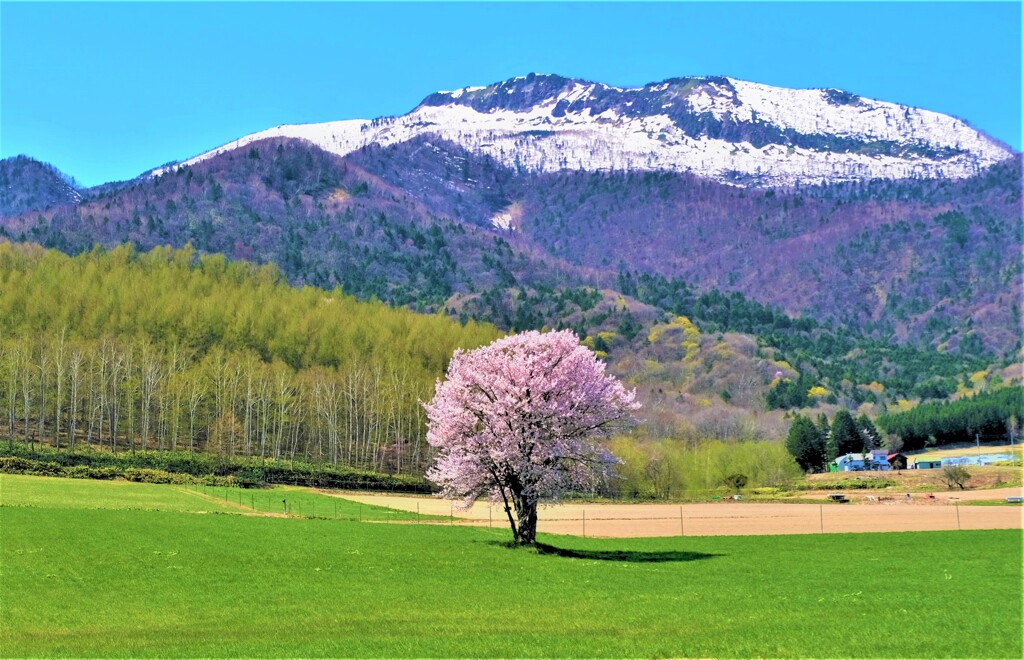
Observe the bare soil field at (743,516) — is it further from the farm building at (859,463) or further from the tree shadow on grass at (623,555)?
the farm building at (859,463)

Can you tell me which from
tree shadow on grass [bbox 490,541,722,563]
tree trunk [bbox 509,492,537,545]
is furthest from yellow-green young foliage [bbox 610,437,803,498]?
tree trunk [bbox 509,492,537,545]

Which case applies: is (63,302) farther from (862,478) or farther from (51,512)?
(862,478)

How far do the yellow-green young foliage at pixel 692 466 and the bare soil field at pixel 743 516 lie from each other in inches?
656

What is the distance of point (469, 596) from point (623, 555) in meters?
20.7

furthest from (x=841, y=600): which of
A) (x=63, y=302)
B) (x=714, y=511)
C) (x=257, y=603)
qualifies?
(x=63, y=302)

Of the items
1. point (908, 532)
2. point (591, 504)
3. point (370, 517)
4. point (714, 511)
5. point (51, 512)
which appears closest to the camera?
point (51, 512)

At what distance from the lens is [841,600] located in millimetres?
35125

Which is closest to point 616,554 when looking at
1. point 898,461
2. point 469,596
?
point 469,596

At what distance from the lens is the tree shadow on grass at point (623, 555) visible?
52244 mm

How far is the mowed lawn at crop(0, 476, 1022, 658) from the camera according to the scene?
87.0 feet

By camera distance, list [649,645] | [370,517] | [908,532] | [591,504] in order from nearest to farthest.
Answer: [649,645] < [908,532] < [370,517] < [591,504]

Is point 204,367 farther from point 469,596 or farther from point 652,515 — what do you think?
point 469,596

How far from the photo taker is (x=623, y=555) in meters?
54.8

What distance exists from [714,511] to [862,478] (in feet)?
235
